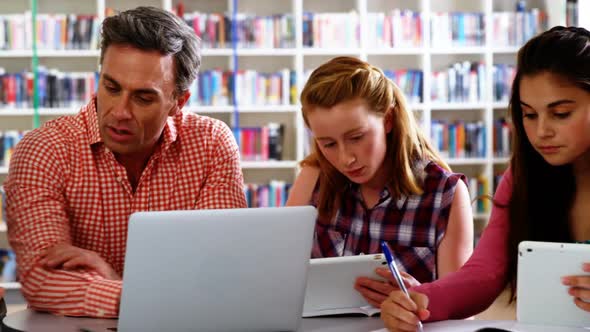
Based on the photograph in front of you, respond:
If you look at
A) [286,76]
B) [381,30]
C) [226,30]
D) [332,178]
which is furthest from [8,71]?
[332,178]

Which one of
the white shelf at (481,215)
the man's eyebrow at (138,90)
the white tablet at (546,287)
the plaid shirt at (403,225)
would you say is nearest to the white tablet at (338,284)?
the white tablet at (546,287)

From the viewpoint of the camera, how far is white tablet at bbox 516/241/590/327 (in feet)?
4.69

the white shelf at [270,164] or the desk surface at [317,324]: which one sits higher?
the desk surface at [317,324]

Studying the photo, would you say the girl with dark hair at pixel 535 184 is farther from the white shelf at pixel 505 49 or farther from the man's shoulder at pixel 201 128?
the white shelf at pixel 505 49

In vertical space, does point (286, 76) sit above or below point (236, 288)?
above

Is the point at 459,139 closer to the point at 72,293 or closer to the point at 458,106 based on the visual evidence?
the point at 458,106

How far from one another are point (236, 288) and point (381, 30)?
4.34 meters

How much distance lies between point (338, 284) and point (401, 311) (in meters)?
0.20

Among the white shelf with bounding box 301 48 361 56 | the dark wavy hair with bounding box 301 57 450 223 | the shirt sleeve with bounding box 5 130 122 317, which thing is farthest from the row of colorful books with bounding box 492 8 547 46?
the shirt sleeve with bounding box 5 130 122 317

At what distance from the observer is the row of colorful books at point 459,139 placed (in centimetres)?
564

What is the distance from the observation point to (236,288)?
4.59 feet

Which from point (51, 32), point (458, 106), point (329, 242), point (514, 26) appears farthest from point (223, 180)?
point (514, 26)

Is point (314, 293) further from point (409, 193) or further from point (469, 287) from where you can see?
point (409, 193)

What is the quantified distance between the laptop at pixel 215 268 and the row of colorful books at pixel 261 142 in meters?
4.04
